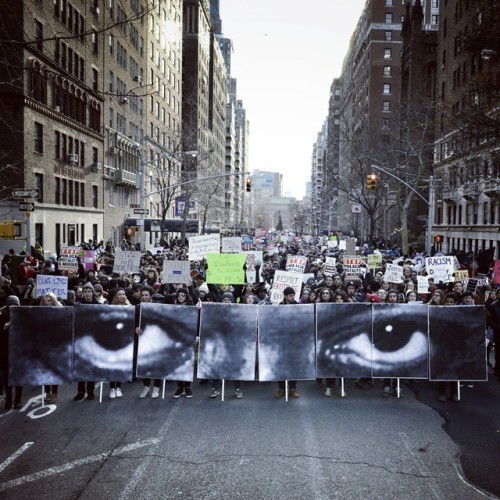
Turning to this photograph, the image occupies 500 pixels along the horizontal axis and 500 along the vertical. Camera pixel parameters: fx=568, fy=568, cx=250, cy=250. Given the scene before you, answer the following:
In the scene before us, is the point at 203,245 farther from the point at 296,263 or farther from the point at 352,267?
the point at 352,267

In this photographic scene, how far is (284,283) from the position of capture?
14578 mm

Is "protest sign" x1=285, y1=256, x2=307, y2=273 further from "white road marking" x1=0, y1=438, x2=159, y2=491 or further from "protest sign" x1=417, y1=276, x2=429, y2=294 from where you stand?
"white road marking" x1=0, y1=438, x2=159, y2=491

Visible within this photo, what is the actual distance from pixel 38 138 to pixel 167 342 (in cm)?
2927

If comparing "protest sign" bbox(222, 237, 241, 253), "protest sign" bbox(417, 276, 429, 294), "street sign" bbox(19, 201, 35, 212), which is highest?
"street sign" bbox(19, 201, 35, 212)

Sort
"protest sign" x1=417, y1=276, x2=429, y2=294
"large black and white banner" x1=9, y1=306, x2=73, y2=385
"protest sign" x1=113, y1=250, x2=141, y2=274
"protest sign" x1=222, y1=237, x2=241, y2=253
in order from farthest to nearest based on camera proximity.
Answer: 1. "protest sign" x1=222, y1=237, x2=241, y2=253
2. "protest sign" x1=113, y1=250, x2=141, y2=274
3. "protest sign" x1=417, y1=276, x2=429, y2=294
4. "large black and white banner" x1=9, y1=306, x2=73, y2=385

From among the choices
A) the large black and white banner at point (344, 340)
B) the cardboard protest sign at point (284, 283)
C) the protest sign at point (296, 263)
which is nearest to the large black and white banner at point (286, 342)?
the large black and white banner at point (344, 340)

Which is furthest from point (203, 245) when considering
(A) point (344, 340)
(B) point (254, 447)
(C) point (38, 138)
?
(C) point (38, 138)

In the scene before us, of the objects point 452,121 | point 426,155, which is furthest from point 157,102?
point 452,121

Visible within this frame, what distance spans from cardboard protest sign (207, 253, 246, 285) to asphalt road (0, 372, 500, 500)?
5.20 meters

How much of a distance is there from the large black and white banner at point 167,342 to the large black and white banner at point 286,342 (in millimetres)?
1228

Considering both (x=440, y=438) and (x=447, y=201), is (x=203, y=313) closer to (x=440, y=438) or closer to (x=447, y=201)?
(x=440, y=438)

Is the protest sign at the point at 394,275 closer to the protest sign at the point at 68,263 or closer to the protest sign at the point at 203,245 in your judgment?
the protest sign at the point at 203,245

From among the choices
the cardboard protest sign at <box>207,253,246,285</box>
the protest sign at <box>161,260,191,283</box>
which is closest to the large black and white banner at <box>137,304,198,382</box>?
the cardboard protest sign at <box>207,253,246,285</box>

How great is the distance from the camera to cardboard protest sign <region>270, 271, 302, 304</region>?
561 inches
